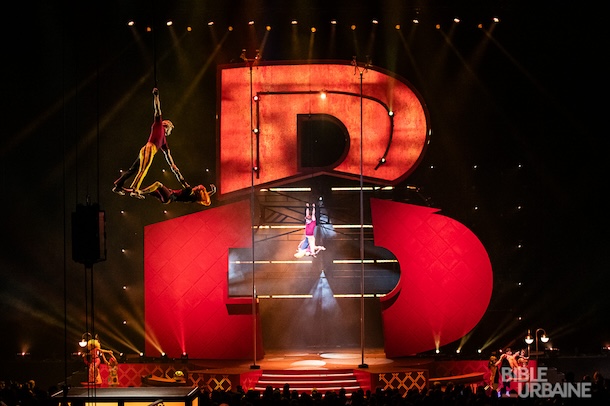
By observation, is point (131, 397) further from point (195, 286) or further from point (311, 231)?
point (195, 286)

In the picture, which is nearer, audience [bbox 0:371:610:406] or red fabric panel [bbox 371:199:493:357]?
audience [bbox 0:371:610:406]

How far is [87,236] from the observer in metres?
10.8

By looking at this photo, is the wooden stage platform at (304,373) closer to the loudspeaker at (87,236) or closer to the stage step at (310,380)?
the stage step at (310,380)

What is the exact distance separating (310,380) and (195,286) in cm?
382

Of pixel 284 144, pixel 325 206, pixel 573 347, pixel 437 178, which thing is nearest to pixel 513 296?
pixel 573 347

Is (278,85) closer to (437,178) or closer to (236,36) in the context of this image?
(236,36)

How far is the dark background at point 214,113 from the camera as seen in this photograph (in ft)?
70.2

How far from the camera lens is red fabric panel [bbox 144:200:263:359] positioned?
20.9 meters

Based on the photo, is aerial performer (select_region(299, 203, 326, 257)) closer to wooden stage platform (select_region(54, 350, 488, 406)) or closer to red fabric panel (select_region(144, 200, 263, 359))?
red fabric panel (select_region(144, 200, 263, 359))

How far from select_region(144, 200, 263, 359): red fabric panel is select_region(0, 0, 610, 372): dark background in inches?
25.8

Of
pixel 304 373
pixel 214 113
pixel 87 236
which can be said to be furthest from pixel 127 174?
pixel 214 113

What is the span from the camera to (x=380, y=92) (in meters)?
21.4

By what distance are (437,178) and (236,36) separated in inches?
217

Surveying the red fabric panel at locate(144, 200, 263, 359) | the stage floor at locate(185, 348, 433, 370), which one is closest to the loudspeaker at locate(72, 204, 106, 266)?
the stage floor at locate(185, 348, 433, 370)
